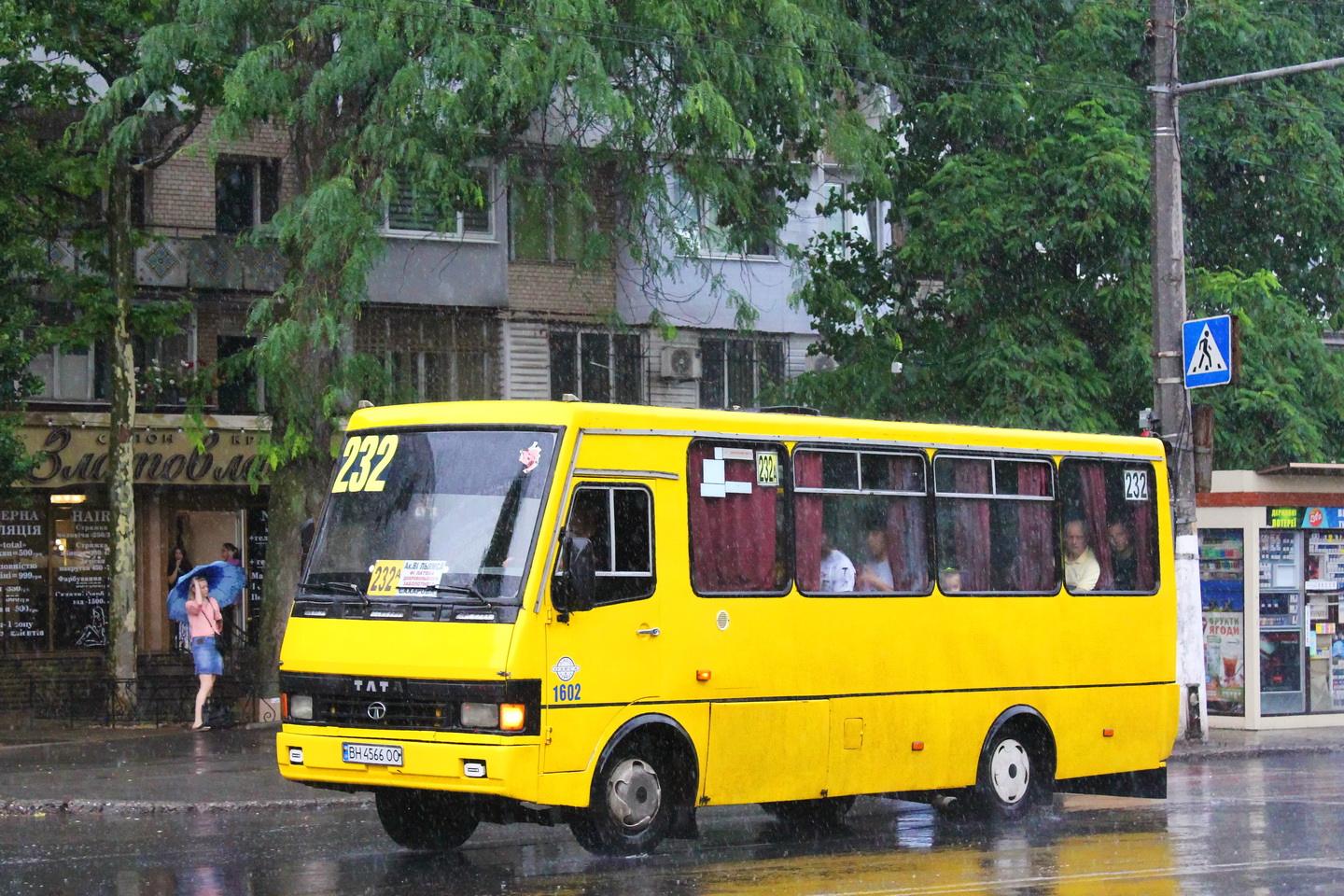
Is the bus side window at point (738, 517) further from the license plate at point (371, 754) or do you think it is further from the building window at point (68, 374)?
the building window at point (68, 374)

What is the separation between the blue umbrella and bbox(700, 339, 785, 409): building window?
12.8 m

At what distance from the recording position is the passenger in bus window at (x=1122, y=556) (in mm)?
15188

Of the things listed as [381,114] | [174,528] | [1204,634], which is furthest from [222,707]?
[1204,634]

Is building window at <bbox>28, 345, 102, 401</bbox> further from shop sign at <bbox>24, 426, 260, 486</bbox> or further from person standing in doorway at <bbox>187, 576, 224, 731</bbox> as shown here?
person standing in doorway at <bbox>187, 576, 224, 731</bbox>

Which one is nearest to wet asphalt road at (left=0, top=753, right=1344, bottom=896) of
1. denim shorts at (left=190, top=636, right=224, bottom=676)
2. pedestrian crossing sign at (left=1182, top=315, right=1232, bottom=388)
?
pedestrian crossing sign at (left=1182, top=315, right=1232, bottom=388)

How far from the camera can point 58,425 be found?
2856 centimetres

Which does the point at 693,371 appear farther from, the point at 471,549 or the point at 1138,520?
the point at 471,549

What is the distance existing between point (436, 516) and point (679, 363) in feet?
70.4

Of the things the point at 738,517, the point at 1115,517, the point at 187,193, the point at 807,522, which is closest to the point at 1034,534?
the point at 1115,517

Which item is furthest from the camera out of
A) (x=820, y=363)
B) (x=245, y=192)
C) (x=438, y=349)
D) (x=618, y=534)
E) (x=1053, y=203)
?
(x=820, y=363)

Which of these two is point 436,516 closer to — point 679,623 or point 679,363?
point 679,623

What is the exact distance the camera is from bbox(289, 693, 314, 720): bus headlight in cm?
1145

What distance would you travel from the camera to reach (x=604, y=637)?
11.3 meters

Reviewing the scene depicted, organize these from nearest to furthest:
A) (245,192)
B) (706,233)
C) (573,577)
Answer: (573,577), (706,233), (245,192)
